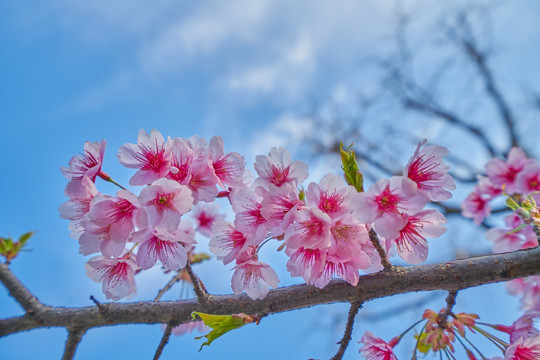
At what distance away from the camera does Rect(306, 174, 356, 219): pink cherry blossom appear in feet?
3.32

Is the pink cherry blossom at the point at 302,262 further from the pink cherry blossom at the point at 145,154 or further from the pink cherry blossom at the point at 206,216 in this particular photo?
the pink cherry blossom at the point at 206,216

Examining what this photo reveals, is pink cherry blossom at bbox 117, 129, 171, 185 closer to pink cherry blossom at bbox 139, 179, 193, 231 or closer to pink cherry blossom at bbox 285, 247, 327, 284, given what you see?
pink cherry blossom at bbox 139, 179, 193, 231

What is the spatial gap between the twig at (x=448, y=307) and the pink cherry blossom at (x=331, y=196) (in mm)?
525

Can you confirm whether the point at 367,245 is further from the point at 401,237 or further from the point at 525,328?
the point at 525,328

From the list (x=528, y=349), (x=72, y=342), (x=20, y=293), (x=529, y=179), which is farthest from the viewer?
(x=529, y=179)

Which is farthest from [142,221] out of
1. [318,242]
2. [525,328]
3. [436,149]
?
[525,328]

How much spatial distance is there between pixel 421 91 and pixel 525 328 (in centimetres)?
501

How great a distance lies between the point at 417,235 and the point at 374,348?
433 millimetres

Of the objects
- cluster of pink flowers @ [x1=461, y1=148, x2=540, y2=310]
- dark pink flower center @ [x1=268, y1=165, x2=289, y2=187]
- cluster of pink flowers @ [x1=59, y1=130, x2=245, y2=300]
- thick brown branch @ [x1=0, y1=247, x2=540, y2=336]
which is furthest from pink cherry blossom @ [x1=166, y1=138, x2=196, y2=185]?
cluster of pink flowers @ [x1=461, y1=148, x2=540, y2=310]

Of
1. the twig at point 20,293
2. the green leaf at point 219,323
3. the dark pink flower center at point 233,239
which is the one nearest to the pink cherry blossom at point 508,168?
Result: the dark pink flower center at point 233,239

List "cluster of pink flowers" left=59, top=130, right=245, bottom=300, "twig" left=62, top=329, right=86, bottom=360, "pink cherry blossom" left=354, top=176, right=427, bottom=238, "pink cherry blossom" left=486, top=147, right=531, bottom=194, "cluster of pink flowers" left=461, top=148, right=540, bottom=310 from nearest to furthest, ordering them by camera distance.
Answer: "pink cherry blossom" left=354, top=176, right=427, bottom=238, "cluster of pink flowers" left=59, top=130, right=245, bottom=300, "twig" left=62, top=329, right=86, bottom=360, "cluster of pink flowers" left=461, top=148, right=540, bottom=310, "pink cherry blossom" left=486, top=147, right=531, bottom=194

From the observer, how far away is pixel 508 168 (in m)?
2.29

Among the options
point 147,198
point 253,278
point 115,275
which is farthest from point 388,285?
point 115,275

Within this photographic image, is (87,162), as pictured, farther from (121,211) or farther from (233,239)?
(233,239)
